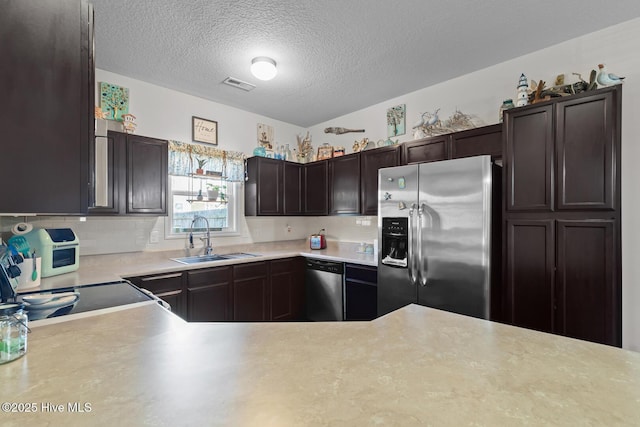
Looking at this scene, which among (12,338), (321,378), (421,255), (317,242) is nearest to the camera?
(321,378)

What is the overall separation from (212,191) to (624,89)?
3767 millimetres

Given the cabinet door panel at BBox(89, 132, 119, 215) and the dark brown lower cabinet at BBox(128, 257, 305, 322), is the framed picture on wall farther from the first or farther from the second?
the cabinet door panel at BBox(89, 132, 119, 215)

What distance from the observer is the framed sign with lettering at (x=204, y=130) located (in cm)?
338

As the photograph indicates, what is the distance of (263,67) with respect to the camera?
2.57 metres

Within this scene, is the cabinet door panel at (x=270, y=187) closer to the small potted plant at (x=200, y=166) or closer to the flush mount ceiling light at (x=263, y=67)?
the small potted plant at (x=200, y=166)

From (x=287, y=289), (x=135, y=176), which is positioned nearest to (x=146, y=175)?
(x=135, y=176)

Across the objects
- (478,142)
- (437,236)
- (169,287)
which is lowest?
(169,287)

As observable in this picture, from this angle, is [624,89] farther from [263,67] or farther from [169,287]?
[169,287]

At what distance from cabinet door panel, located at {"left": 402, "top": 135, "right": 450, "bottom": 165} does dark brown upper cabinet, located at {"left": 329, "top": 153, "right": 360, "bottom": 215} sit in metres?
0.65

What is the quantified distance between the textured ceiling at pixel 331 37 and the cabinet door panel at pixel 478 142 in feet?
2.13

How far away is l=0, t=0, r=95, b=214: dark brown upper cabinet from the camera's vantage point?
2.37ft

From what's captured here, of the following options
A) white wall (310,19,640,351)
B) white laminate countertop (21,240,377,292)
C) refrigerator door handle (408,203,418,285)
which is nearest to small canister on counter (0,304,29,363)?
white laminate countertop (21,240,377,292)

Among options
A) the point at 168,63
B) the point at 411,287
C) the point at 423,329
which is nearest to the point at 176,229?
the point at 168,63

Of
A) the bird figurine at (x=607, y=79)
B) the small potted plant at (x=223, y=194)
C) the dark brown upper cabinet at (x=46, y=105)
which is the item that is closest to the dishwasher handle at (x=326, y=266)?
the small potted plant at (x=223, y=194)
